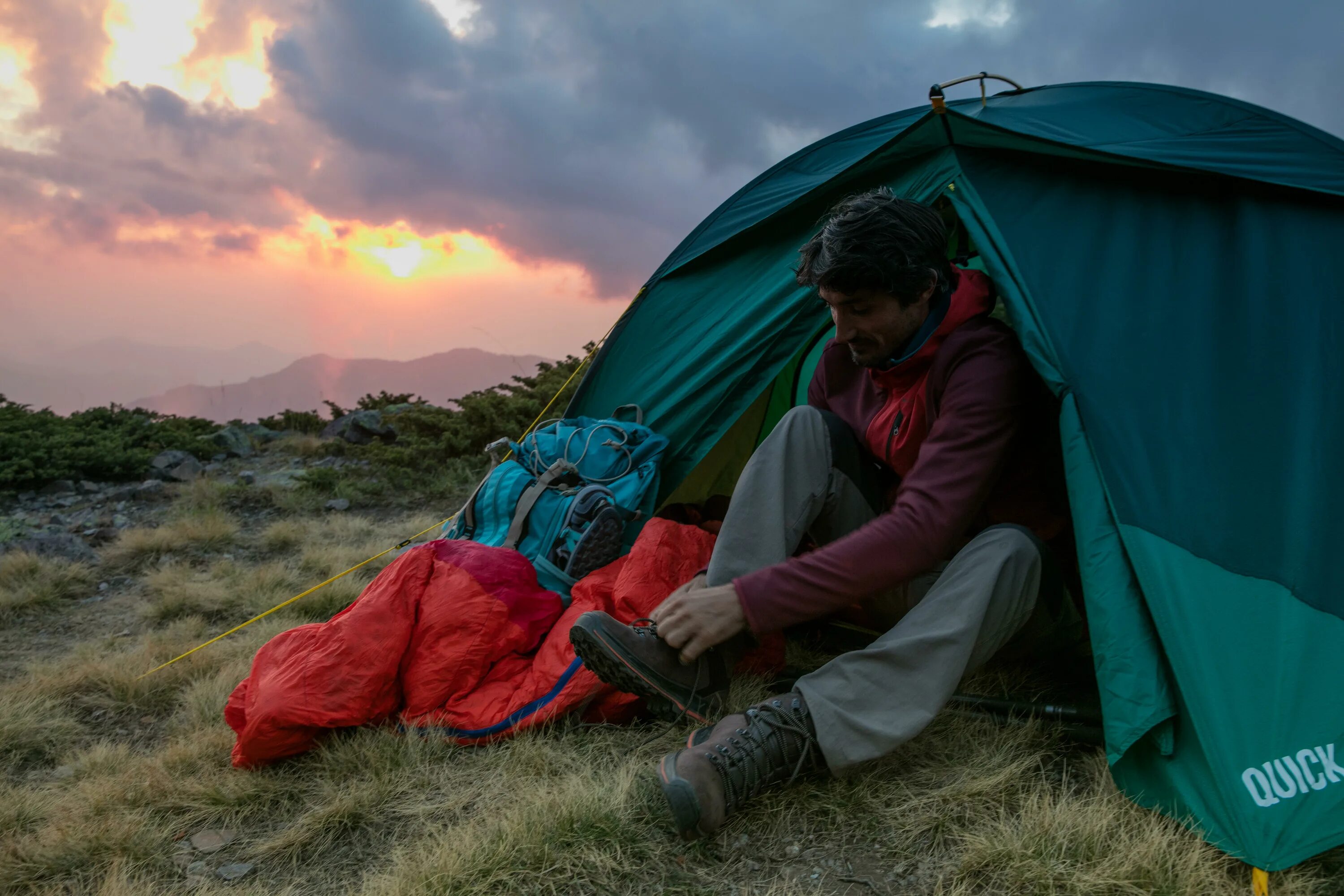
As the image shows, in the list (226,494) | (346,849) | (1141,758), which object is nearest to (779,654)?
(1141,758)

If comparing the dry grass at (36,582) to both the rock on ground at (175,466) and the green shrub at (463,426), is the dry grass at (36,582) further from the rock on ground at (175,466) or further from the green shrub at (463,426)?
the green shrub at (463,426)

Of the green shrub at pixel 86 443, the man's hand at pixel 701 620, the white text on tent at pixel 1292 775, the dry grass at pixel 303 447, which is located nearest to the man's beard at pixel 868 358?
the man's hand at pixel 701 620

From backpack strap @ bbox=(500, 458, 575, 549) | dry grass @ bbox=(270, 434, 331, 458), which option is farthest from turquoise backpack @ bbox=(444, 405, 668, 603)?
dry grass @ bbox=(270, 434, 331, 458)

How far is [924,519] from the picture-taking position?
6.72ft

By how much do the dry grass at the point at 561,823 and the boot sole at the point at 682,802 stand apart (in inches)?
2.1

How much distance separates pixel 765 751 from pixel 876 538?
0.53m

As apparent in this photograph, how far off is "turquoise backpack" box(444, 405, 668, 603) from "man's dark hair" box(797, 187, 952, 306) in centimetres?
118

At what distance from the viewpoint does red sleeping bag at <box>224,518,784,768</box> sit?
2.53 m

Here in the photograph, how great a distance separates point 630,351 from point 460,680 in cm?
158

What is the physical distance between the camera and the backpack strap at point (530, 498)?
10.5 feet

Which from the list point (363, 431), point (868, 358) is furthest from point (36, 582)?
point (868, 358)

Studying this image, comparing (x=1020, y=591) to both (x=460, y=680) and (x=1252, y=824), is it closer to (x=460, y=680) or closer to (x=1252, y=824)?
(x=1252, y=824)

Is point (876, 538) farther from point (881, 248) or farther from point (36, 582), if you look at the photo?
point (36, 582)

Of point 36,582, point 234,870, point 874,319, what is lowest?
point 234,870
